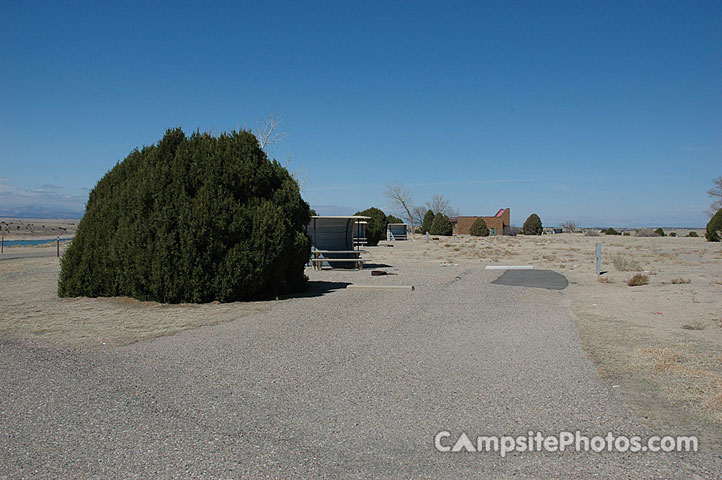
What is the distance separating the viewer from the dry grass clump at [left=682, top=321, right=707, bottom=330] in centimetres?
879

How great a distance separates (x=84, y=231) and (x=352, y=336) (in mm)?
7366

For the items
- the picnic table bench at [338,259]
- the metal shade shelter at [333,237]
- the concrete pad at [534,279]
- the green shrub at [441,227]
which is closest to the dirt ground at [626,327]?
the concrete pad at [534,279]

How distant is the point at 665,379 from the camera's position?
230 inches

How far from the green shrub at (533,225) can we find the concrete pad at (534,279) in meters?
56.1

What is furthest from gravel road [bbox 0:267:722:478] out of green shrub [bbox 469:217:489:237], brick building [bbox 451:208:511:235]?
brick building [bbox 451:208:511:235]

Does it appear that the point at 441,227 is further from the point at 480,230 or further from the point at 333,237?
the point at 333,237

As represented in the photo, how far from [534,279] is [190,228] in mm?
10653

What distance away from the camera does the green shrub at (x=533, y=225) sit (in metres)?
73.1

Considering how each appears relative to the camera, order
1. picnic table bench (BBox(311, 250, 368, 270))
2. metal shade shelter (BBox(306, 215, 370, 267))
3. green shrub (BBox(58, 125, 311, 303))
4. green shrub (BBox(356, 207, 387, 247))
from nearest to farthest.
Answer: green shrub (BBox(58, 125, 311, 303)), picnic table bench (BBox(311, 250, 368, 270)), metal shade shelter (BBox(306, 215, 370, 267)), green shrub (BBox(356, 207, 387, 247))

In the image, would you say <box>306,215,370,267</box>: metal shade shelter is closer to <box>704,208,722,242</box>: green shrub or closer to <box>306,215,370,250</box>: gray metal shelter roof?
<box>306,215,370,250</box>: gray metal shelter roof

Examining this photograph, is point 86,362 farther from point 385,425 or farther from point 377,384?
point 385,425

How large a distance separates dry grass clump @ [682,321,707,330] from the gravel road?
201 cm

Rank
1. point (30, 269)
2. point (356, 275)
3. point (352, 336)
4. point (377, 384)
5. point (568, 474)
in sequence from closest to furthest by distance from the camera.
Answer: point (568, 474), point (377, 384), point (352, 336), point (356, 275), point (30, 269)

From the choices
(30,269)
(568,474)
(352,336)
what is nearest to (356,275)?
(352,336)
